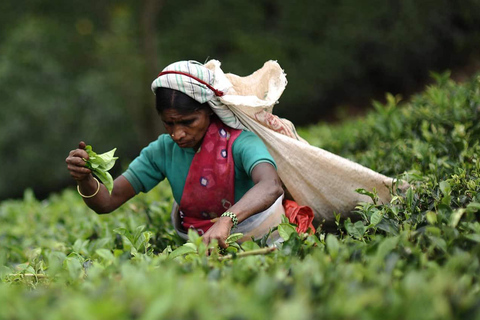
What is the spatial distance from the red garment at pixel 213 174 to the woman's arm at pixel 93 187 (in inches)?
13.1

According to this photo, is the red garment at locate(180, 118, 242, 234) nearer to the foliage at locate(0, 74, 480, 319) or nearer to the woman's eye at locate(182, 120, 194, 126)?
the woman's eye at locate(182, 120, 194, 126)

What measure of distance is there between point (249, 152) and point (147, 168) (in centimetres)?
62

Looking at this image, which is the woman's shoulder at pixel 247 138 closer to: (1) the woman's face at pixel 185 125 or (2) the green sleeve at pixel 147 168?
(1) the woman's face at pixel 185 125

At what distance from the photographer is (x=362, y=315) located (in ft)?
4.02

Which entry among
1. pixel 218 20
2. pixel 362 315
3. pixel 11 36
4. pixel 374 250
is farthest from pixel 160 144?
pixel 11 36

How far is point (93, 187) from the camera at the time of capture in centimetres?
270

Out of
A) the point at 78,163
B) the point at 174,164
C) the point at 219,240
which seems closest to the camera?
the point at 219,240

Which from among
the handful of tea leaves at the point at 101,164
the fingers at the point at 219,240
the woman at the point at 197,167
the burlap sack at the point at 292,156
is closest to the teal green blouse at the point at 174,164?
the woman at the point at 197,167

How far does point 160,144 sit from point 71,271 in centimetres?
116

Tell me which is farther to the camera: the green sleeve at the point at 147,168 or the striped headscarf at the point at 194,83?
the green sleeve at the point at 147,168

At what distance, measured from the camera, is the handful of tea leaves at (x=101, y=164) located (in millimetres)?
2592

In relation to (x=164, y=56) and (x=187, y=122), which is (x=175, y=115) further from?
(x=164, y=56)

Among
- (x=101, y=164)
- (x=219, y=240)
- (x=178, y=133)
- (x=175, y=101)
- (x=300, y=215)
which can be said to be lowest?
(x=300, y=215)

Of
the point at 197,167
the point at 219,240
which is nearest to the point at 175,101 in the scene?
the point at 197,167
